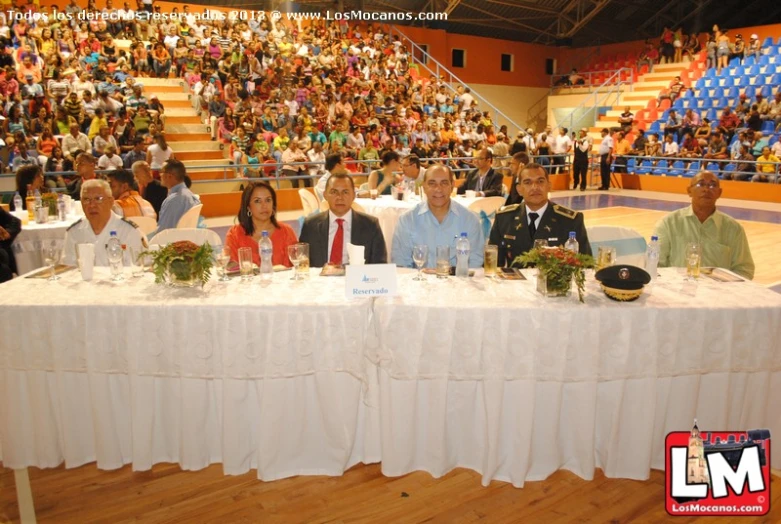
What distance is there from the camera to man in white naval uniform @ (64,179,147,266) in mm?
3629

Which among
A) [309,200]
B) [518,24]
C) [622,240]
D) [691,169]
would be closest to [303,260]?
[622,240]

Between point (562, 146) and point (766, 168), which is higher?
point (562, 146)

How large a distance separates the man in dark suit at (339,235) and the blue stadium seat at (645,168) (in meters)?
13.1

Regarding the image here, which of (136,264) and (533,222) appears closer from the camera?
(136,264)

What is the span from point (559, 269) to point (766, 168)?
12899 millimetres

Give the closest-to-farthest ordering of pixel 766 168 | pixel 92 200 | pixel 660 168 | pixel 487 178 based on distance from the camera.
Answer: pixel 92 200 < pixel 487 178 < pixel 766 168 < pixel 660 168

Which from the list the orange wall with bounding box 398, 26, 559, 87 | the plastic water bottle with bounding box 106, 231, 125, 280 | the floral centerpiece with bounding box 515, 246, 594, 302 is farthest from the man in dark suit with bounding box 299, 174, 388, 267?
the orange wall with bounding box 398, 26, 559, 87

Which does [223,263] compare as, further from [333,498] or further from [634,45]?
[634,45]

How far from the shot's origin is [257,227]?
3721 millimetres

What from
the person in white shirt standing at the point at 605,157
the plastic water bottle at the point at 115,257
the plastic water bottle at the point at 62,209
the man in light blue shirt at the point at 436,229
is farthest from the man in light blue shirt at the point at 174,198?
the person in white shirt standing at the point at 605,157

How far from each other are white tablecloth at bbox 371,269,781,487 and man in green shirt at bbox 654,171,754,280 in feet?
3.32

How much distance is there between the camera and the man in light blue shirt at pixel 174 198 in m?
5.32

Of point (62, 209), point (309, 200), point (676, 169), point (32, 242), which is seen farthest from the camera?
point (676, 169)

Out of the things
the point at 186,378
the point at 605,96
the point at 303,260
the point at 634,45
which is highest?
the point at 634,45
